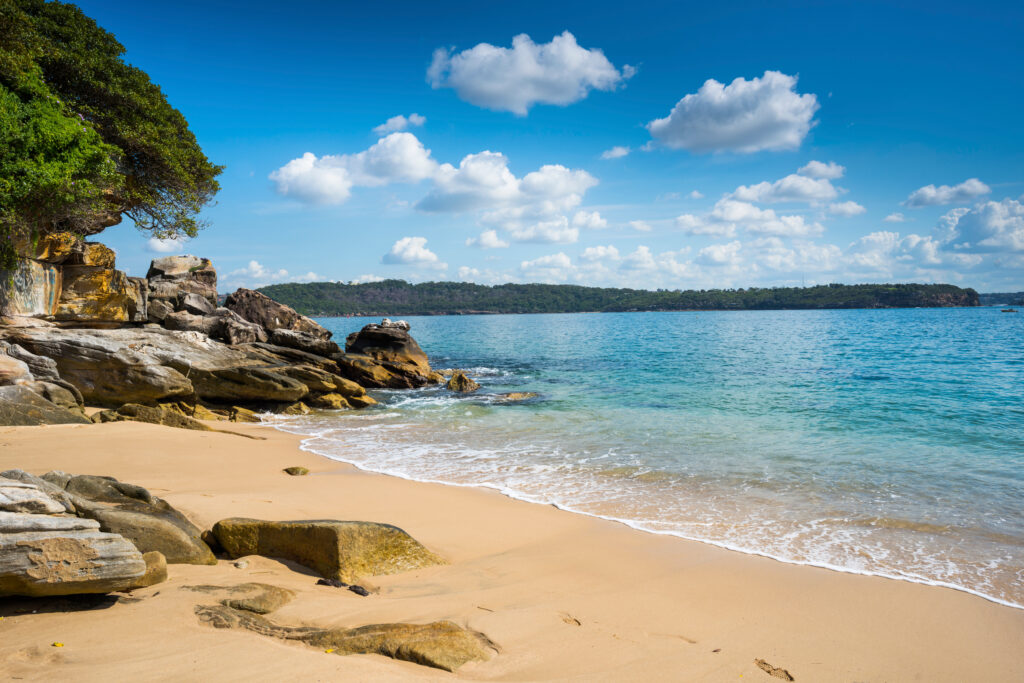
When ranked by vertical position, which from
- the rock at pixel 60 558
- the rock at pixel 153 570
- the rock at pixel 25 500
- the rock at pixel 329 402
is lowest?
the rock at pixel 329 402

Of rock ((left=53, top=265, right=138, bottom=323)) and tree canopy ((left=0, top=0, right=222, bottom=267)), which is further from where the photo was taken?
rock ((left=53, top=265, right=138, bottom=323))

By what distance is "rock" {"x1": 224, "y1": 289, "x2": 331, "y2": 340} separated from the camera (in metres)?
30.0

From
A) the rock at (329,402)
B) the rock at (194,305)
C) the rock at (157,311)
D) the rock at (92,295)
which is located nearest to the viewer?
the rock at (92,295)

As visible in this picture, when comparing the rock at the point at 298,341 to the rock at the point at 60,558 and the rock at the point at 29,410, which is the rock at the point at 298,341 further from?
the rock at the point at 60,558

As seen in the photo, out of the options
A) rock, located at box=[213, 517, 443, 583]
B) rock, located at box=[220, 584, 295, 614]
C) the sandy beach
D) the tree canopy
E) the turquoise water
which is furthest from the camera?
the tree canopy

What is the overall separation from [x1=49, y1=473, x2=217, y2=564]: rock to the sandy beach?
0.63ft

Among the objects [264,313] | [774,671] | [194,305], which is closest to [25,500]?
[774,671]

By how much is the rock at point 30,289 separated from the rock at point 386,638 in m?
19.0

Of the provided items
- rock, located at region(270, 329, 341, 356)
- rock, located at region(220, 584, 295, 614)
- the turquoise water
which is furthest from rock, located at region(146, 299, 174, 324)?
rock, located at region(220, 584, 295, 614)

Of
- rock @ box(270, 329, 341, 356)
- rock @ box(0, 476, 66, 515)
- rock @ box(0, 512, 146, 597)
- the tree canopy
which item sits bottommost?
rock @ box(0, 512, 146, 597)

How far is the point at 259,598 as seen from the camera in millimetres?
4645

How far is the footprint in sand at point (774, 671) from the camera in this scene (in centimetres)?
430

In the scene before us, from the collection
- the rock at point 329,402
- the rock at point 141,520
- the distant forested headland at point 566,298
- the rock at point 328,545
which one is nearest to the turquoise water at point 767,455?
the rock at point 329,402

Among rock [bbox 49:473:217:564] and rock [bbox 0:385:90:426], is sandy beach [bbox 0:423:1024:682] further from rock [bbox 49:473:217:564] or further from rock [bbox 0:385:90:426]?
rock [bbox 0:385:90:426]
